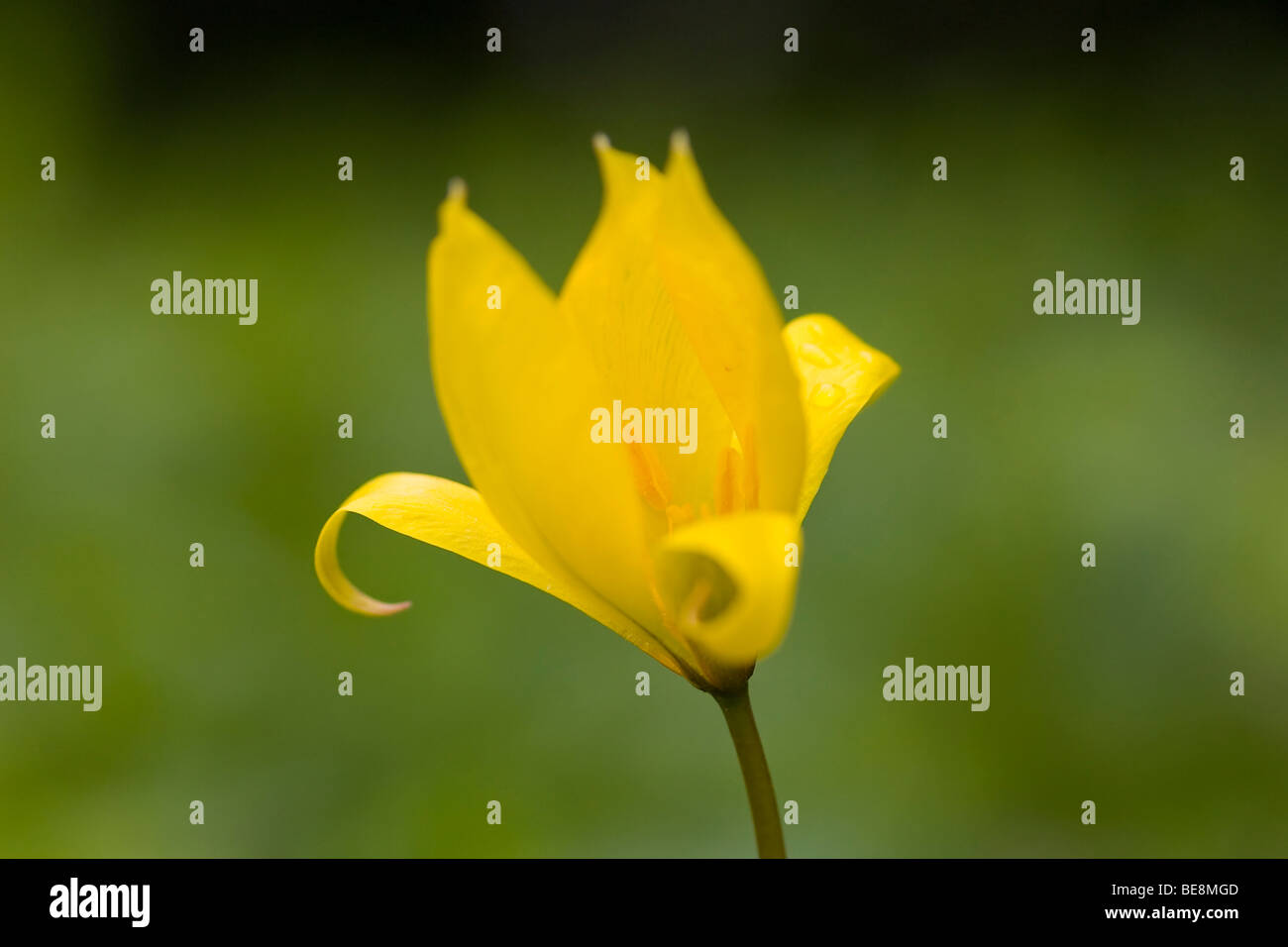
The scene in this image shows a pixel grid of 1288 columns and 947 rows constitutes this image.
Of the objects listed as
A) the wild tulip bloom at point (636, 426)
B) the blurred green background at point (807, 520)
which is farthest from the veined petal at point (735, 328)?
the blurred green background at point (807, 520)

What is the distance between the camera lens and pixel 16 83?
6.21ft

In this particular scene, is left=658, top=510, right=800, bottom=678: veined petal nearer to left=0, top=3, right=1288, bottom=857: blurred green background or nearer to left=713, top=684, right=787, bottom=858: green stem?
left=713, top=684, right=787, bottom=858: green stem

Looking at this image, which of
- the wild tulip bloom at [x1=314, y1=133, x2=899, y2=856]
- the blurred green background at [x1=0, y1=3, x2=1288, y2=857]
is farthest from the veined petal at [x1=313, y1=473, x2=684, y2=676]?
the blurred green background at [x1=0, y1=3, x2=1288, y2=857]

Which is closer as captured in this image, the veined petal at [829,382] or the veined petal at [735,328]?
the veined petal at [735,328]

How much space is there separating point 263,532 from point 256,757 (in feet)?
0.82

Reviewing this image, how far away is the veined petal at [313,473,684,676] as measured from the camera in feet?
1.56

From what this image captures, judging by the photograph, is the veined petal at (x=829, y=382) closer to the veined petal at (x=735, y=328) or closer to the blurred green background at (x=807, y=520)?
the veined petal at (x=735, y=328)

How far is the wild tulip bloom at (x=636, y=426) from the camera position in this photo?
0.41m

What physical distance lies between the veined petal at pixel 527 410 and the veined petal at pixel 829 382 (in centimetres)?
8

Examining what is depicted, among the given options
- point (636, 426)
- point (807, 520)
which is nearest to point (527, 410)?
point (636, 426)

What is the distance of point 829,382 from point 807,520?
0.76m

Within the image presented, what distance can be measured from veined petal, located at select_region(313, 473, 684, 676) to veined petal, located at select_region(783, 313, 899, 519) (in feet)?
0.30
